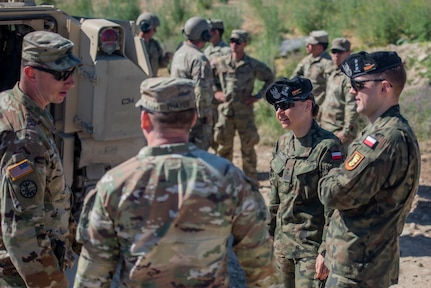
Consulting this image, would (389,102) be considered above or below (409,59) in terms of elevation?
above

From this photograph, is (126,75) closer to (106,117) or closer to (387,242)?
(106,117)

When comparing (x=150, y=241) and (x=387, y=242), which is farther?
(x=387, y=242)

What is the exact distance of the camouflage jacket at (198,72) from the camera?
7723 mm

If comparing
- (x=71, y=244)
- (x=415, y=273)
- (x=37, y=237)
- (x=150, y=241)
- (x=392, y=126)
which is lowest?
(x=415, y=273)

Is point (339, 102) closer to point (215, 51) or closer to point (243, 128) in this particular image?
point (243, 128)

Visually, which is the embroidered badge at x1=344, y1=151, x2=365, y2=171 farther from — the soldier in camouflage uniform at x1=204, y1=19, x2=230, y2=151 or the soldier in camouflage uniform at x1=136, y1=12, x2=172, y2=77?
the soldier in camouflage uniform at x1=136, y1=12, x2=172, y2=77

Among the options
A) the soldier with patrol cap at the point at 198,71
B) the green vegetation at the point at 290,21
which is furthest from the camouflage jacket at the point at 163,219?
the green vegetation at the point at 290,21

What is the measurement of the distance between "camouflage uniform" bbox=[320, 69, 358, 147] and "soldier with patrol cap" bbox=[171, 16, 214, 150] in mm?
1200

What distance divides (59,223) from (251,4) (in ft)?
46.8

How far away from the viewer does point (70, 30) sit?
18.0 feet

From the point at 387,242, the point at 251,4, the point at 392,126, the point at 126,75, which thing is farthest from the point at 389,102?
the point at 251,4

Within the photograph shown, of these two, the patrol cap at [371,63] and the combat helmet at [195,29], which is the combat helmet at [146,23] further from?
the patrol cap at [371,63]

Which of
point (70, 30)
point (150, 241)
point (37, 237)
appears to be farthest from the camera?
point (70, 30)

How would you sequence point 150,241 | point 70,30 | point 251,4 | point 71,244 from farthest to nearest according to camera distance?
point 251,4, point 70,30, point 71,244, point 150,241
